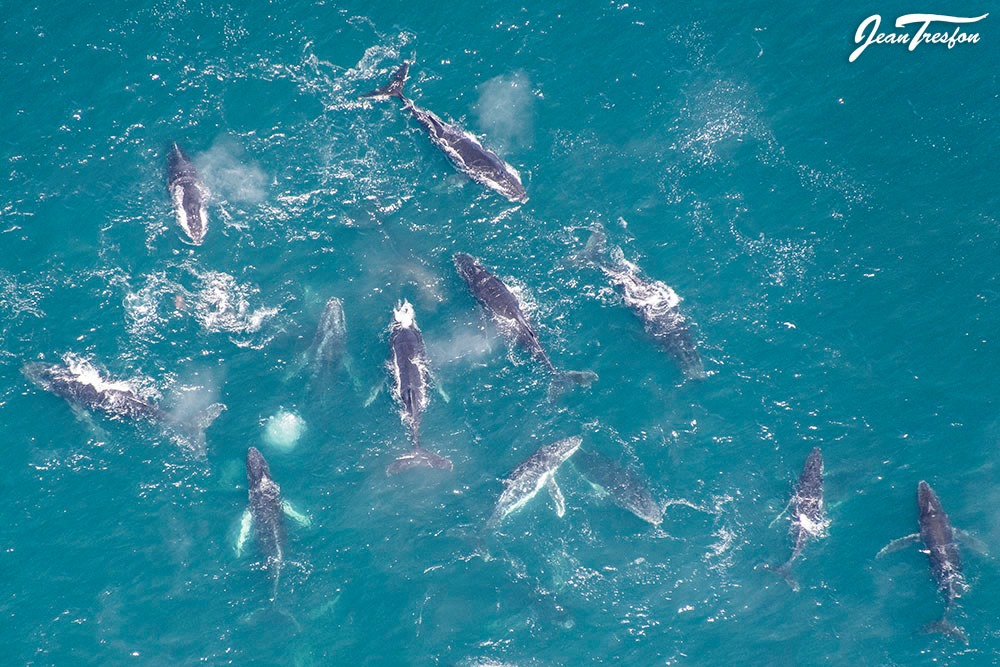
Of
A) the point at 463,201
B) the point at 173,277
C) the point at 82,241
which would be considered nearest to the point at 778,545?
the point at 463,201

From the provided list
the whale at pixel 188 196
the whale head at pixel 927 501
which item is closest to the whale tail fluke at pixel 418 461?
the whale at pixel 188 196

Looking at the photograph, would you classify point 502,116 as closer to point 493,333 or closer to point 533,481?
point 493,333

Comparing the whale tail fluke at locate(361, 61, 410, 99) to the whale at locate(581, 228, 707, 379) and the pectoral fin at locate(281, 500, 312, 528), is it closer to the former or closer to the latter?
the whale at locate(581, 228, 707, 379)

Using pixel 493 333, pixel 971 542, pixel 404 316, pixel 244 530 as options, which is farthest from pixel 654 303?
pixel 244 530

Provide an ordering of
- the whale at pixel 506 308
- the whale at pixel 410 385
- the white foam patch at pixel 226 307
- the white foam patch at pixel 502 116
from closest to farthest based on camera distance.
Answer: the whale at pixel 410 385 < the whale at pixel 506 308 < the white foam patch at pixel 226 307 < the white foam patch at pixel 502 116

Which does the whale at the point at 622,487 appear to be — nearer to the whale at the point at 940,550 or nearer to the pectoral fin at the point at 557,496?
the pectoral fin at the point at 557,496

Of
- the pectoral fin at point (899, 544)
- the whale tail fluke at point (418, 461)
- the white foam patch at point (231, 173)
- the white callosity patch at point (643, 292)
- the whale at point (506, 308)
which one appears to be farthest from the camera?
the white foam patch at point (231, 173)
